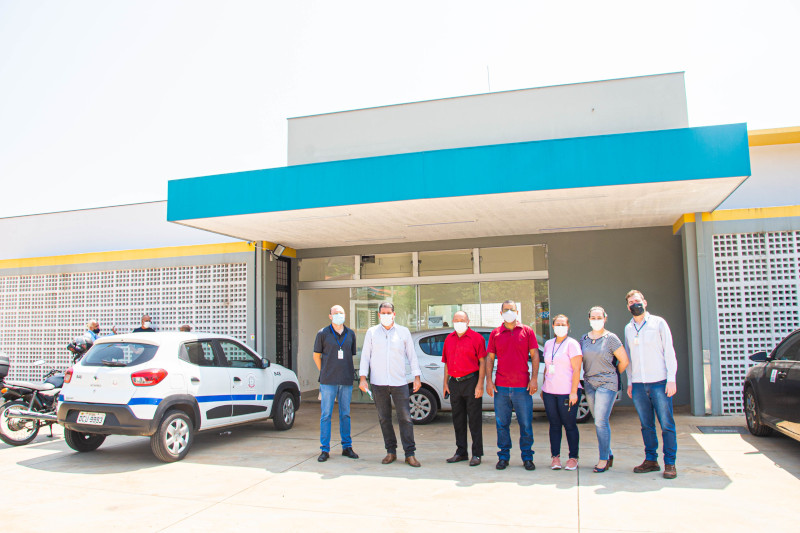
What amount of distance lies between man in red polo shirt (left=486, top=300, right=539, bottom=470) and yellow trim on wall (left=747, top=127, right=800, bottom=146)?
23.2 feet

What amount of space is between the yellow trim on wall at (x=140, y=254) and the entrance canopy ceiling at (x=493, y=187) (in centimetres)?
160

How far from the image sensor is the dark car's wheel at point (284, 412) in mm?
8703

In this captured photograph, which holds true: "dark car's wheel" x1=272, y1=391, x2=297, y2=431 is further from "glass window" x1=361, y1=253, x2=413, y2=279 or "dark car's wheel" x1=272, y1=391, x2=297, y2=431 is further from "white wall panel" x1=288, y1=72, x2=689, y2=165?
"white wall panel" x1=288, y1=72, x2=689, y2=165

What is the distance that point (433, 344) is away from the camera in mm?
9414

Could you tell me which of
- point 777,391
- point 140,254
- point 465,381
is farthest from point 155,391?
point 140,254

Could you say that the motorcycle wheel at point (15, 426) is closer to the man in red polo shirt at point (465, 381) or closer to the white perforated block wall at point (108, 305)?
the white perforated block wall at point (108, 305)

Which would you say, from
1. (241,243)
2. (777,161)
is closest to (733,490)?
(777,161)

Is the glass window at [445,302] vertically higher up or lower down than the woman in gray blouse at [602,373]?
higher up

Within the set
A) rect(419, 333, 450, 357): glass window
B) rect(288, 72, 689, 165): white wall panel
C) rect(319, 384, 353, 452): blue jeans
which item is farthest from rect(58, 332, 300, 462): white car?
rect(288, 72, 689, 165): white wall panel

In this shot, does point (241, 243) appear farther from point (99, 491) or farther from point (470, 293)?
point (99, 491)

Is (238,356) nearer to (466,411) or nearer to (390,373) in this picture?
(390,373)

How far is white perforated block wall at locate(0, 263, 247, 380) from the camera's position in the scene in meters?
12.2

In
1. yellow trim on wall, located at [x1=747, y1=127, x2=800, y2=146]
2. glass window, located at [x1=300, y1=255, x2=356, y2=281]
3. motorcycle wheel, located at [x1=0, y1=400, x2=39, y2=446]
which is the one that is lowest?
motorcycle wheel, located at [x1=0, y1=400, x2=39, y2=446]

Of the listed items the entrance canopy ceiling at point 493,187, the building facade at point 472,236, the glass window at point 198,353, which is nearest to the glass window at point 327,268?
the building facade at point 472,236
